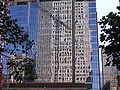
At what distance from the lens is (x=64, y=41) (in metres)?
104

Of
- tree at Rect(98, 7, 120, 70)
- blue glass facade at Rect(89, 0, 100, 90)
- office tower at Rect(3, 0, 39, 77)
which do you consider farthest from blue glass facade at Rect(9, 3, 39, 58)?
tree at Rect(98, 7, 120, 70)

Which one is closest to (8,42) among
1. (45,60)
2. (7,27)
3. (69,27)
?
(7,27)

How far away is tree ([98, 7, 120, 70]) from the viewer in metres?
12.4

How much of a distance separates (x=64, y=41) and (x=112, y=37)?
302 ft

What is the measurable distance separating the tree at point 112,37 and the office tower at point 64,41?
282 feet

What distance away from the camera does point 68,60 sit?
339 feet

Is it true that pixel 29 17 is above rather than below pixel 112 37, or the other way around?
above

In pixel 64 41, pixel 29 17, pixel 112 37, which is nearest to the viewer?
pixel 112 37

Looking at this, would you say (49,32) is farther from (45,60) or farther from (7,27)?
(7,27)

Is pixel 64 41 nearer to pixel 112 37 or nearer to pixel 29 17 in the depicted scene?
pixel 29 17

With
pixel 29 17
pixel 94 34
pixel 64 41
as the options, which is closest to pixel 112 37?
pixel 64 41

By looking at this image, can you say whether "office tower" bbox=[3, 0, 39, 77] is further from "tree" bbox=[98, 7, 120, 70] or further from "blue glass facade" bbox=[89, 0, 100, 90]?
"tree" bbox=[98, 7, 120, 70]

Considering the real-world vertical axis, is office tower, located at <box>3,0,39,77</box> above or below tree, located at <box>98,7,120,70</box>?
above

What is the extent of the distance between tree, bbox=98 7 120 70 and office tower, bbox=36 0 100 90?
85820mm
